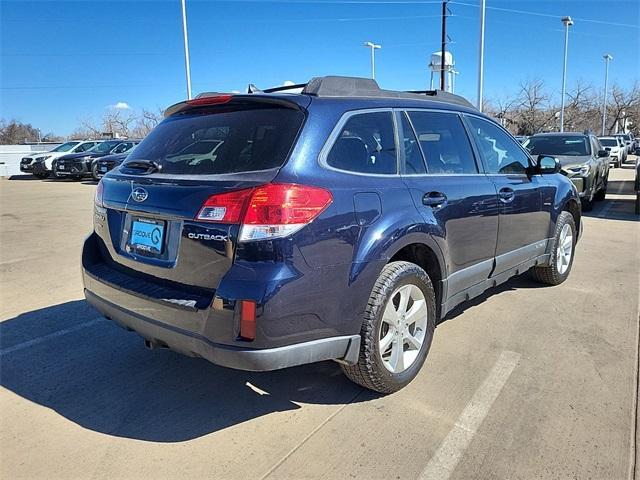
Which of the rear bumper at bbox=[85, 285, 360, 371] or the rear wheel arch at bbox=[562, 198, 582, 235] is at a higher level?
the rear wheel arch at bbox=[562, 198, 582, 235]

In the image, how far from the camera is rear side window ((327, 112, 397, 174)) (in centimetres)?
278

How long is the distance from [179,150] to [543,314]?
3.44m

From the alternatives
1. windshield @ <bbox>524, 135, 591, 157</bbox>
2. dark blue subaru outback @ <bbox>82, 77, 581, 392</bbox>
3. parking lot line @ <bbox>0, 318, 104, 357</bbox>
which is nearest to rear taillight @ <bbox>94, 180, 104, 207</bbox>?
dark blue subaru outback @ <bbox>82, 77, 581, 392</bbox>

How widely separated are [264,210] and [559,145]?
11096 millimetres

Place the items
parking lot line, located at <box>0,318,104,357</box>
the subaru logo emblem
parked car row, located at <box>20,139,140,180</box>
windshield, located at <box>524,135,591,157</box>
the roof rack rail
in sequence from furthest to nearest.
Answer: parked car row, located at <box>20,139,140,180</box>, windshield, located at <box>524,135,591,157</box>, parking lot line, located at <box>0,318,104,357</box>, the roof rack rail, the subaru logo emblem

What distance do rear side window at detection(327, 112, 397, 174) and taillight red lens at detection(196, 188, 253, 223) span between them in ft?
1.80

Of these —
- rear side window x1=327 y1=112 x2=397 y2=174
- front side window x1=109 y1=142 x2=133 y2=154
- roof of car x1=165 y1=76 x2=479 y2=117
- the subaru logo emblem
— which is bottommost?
the subaru logo emblem

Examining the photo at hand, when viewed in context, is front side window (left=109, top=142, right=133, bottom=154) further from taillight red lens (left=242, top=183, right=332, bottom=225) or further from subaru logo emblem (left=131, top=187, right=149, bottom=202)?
taillight red lens (left=242, top=183, right=332, bottom=225)

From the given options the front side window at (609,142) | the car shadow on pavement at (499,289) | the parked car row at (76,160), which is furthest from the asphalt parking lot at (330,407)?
the front side window at (609,142)

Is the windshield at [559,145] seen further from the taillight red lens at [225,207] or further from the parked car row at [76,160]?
the parked car row at [76,160]

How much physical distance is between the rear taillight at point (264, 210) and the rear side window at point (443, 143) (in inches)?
50.6

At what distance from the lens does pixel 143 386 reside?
10.6ft

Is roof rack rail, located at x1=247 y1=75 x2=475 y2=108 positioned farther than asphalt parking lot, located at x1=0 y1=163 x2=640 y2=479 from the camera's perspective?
Yes

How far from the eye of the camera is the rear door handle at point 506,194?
4008 mm
